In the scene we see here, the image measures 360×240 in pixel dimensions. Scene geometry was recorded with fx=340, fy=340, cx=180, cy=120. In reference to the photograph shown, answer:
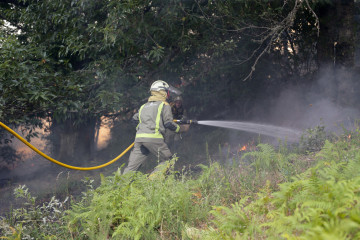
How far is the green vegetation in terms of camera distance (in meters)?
2.35

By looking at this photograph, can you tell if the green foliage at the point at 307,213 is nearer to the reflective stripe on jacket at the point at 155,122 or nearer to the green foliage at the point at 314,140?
the reflective stripe on jacket at the point at 155,122

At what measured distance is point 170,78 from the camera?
8859 millimetres

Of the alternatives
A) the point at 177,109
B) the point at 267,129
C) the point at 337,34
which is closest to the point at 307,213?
the point at 177,109

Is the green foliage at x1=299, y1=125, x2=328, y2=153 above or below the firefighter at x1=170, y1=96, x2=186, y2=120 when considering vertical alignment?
below

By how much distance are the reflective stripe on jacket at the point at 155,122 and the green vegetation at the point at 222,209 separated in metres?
1.39

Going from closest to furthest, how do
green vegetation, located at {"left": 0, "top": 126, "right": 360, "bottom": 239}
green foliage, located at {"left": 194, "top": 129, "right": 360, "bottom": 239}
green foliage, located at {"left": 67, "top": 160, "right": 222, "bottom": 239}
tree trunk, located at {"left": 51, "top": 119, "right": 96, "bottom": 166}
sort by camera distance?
1. green foliage, located at {"left": 194, "top": 129, "right": 360, "bottom": 239}
2. green vegetation, located at {"left": 0, "top": 126, "right": 360, "bottom": 239}
3. green foliage, located at {"left": 67, "top": 160, "right": 222, "bottom": 239}
4. tree trunk, located at {"left": 51, "top": 119, "right": 96, "bottom": 166}

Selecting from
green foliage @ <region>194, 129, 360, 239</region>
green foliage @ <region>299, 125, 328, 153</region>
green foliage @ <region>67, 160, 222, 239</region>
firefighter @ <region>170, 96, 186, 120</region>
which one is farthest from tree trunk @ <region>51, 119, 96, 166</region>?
green foliage @ <region>194, 129, 360, 239</region>

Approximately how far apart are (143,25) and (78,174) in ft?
15.9

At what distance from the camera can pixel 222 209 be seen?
12.7ft

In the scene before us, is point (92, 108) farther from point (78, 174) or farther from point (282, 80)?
point (282, 80)

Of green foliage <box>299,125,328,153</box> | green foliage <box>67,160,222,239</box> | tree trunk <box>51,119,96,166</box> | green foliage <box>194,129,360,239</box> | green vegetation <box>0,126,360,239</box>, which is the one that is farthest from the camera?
tree trunk <box>51,119,96,166</box>

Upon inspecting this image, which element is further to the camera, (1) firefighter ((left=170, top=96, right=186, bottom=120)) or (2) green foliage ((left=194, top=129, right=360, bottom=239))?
(1) firefighter ((left=170, top=96, right=186, bottom=120))

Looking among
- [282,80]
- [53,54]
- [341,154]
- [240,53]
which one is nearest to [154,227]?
[341,154]

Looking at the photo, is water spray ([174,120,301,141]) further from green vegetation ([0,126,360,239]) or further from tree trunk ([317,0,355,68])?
green vegetation ([0,126,360,239])
